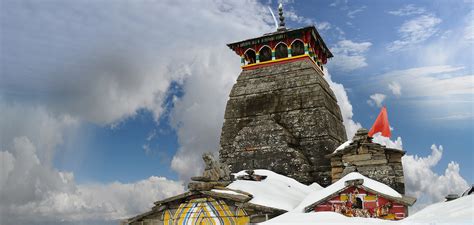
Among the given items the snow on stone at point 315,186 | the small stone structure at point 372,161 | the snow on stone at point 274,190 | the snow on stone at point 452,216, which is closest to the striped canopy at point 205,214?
the snow on stone at point 274,190

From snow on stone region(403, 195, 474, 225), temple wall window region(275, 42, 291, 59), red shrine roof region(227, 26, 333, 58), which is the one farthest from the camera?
temple wall window region(275, 42, 291, 59)

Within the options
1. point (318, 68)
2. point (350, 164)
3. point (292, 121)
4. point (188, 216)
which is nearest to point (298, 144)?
point (292, 121)

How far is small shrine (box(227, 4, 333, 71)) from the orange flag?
7418mm

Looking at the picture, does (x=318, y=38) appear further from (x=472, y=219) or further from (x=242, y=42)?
(x=472, y=219)

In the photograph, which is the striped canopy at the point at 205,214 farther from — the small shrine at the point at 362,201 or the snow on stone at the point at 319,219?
the small shrine at the point at 362,201

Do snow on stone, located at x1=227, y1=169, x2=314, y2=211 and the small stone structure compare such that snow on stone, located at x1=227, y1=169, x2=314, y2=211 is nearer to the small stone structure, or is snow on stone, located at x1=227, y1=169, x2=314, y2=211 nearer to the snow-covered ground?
the snow-covered ground

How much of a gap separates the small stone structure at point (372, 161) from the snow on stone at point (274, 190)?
2380 mm

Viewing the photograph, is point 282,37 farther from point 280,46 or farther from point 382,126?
point 382,126

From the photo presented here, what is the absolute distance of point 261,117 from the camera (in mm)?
26266

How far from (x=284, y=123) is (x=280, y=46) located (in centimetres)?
601

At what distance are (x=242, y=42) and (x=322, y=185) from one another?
37.7 ft

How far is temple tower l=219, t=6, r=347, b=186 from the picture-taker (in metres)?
23.8

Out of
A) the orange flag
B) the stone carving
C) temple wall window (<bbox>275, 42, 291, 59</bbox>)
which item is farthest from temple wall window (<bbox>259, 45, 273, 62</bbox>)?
the stone carving

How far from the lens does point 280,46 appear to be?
28.8 metres
